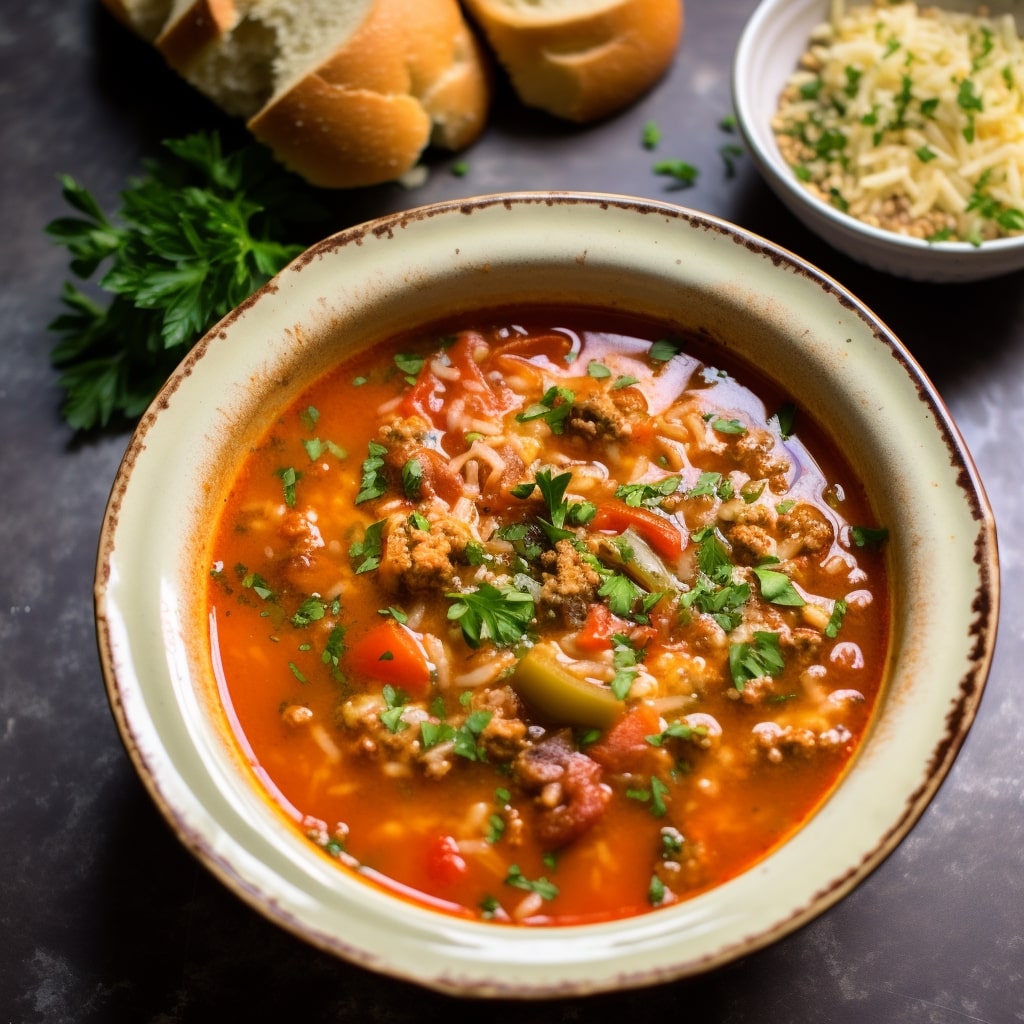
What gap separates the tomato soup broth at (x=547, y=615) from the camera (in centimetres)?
341

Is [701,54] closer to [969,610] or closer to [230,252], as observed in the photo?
[230,252]

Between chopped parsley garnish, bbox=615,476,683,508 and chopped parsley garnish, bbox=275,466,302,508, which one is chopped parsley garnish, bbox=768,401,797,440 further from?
chopped parsley garnish, bbox=275,466,302,508

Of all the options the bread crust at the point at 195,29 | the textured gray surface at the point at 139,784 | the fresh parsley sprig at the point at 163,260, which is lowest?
the textured gray surface at the point at 139,784

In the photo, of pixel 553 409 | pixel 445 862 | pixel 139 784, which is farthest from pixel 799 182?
pixel 139 784

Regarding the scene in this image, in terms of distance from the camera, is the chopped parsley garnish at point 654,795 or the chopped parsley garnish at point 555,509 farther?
the chopped parsley garnish at point 555,509

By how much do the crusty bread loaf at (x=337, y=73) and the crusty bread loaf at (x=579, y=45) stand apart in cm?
18

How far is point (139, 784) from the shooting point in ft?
13.6

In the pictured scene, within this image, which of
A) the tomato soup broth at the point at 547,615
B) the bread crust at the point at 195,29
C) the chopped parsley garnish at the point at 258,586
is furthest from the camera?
the bread crust at the point at 195,29

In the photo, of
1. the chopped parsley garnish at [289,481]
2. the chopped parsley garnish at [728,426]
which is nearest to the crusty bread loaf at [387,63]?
the chopped parsley garnish at [289,481]

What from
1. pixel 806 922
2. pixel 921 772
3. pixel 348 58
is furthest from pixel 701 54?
pixel 806 922

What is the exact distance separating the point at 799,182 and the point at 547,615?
2.42m

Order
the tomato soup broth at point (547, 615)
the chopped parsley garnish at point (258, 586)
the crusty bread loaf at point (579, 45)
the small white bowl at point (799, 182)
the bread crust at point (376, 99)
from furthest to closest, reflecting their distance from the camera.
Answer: the crusty bread loaf at point (579, 45), the bread crust at point (376, 99), the small white bowl at point (799, 182), the chopped parsley garnish at point (258, 586), the tomato soup broth at point (547, 615)

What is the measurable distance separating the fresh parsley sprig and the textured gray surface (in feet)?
0.66

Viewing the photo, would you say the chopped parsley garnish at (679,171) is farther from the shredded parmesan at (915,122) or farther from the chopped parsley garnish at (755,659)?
the chopped parsley garnish at (755,659)
